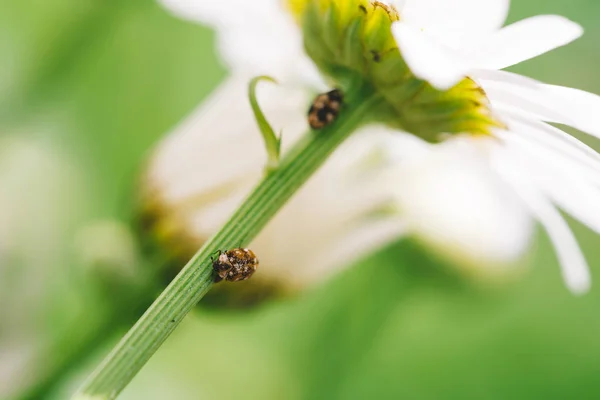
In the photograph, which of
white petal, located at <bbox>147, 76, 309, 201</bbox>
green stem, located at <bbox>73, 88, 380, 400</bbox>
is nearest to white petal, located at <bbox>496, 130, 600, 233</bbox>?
green stem, located at <bbox>73, 88, 380, 400</bbox>

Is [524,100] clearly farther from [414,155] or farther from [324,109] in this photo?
[414,155]

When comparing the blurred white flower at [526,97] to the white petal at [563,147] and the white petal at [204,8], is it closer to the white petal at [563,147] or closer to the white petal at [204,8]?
the white petal at [563,147]

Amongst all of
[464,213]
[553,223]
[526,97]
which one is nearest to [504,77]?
[526,97]

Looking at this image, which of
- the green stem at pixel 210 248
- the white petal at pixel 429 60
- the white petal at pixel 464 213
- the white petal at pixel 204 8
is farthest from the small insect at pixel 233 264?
the white petal at pixel 464 213

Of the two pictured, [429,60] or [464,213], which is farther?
[464,213]

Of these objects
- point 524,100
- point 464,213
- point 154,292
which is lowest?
point 464,213

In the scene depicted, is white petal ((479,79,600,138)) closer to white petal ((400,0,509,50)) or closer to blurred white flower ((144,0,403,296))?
white petal ((400,0,509,50))
